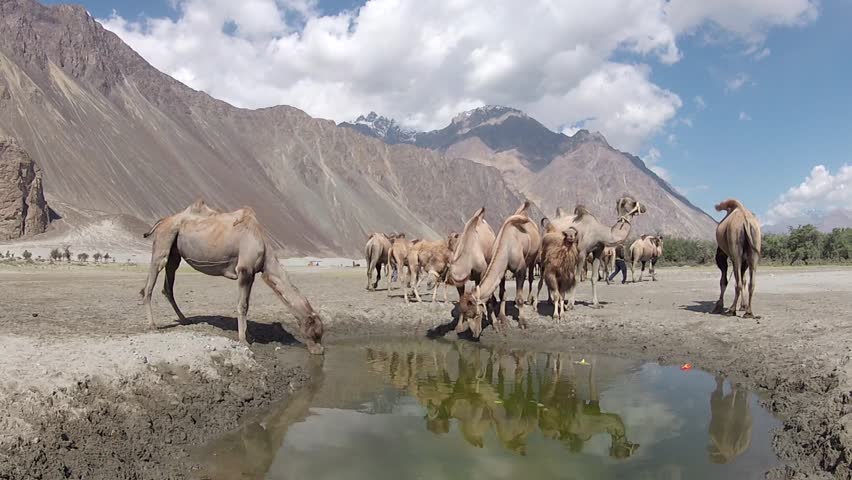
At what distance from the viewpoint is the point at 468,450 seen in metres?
7.60

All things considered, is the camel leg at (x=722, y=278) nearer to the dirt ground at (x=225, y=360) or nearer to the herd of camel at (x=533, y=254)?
the herd of camel at (x=533, y=254)

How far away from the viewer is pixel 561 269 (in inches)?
618

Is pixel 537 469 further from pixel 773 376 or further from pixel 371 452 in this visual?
pixel 773 376

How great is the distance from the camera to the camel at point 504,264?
1280cm

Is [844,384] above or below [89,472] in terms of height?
above

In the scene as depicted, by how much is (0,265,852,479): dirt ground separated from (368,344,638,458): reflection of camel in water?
181cm

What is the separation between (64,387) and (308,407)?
3462 mm

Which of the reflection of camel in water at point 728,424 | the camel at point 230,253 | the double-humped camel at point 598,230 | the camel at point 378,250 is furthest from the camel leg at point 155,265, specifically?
the camel at point 378,250

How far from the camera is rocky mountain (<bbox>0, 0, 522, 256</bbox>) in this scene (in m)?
84.2

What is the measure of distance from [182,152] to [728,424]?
11210 centimetres

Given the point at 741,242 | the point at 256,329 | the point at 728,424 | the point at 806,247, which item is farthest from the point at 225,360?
the point at 806,247

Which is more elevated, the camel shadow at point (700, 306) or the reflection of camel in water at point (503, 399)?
the camel shadow at point (700, 306)

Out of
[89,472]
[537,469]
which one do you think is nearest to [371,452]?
[537,469]

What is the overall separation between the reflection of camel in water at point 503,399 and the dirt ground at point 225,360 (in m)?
1.81
